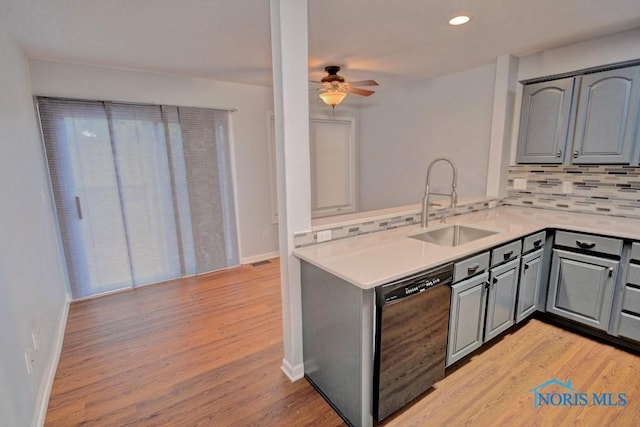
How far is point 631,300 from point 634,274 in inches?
7.6

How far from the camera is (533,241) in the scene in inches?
96.0

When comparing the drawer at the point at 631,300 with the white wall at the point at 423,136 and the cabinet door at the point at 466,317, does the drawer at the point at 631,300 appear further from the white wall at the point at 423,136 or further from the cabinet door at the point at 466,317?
the white wall at the point at 423,136

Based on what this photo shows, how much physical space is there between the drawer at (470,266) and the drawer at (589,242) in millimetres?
955

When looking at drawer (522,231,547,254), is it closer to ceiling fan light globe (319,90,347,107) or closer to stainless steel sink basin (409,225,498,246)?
stainless steel sink basin (409,225,498,246)

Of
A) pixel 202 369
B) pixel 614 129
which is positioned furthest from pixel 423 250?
pixel 614 129

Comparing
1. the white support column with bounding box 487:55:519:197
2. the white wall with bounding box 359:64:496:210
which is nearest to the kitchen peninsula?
the white support column with bounding box 487:55:519:197

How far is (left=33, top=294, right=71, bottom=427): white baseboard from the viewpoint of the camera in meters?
1.75

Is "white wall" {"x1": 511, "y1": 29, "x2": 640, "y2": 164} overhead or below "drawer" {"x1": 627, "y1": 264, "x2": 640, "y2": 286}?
overhead

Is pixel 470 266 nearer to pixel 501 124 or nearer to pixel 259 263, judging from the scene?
pixel 501 124

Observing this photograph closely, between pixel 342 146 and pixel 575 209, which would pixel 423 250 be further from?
pixel 342 146

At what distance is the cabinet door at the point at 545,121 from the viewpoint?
2.72 meters

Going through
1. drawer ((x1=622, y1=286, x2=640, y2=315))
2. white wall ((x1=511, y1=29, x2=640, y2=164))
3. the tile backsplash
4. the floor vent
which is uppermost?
white wall ((x1=511, y1=29, x2=640, y2=164))

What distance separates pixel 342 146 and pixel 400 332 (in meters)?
3.84

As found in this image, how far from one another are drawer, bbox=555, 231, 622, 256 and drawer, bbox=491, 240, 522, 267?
1.60ft
